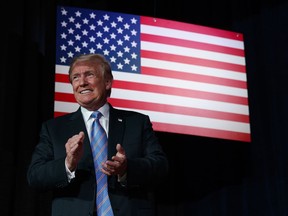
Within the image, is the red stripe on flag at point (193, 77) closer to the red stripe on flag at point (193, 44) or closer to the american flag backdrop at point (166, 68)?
the american flag backdrop at point (166, 68)

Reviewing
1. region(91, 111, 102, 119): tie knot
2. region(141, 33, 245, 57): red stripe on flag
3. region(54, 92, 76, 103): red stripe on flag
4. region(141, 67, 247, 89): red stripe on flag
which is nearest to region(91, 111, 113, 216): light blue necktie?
region(91, 111, 102, 119): tie knot

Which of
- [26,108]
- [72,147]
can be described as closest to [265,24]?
[26,108]

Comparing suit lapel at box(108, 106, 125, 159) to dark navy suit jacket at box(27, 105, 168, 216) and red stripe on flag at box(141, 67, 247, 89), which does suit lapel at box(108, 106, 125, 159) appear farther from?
red stripe on flag at box(141, 67, 247, 89)

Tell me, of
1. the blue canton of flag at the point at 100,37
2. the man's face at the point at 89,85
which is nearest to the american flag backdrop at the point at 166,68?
the blue canton of flag at the point at 100,37

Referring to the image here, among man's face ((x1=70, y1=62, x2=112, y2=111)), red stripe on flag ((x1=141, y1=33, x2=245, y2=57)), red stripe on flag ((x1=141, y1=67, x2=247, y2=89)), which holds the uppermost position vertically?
red stripe on flag ((x1=141, y1=33, x2=245, y2=57))

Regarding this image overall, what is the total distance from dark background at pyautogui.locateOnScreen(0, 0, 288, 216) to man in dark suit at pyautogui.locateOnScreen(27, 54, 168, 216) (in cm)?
88

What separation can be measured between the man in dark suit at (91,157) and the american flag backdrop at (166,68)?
0.83 meters

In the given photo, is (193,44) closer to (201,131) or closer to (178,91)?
(178,91)

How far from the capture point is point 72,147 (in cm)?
179

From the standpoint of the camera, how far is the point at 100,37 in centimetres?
323

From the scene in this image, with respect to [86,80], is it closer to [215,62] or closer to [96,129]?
[96,129]

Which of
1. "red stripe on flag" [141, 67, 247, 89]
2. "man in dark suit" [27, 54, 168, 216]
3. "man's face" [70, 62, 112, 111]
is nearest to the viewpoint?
"man in dark suit" [27, 54, 168, 216]

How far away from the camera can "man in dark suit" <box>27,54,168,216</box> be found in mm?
1870

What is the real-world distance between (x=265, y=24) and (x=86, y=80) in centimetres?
201
